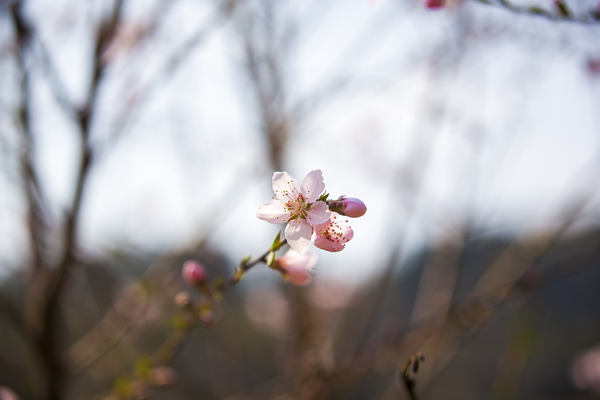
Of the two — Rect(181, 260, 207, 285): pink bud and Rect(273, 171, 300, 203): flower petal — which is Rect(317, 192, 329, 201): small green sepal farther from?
Rect(181, 260, 207, 285): pink bud

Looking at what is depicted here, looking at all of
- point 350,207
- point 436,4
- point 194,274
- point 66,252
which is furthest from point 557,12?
point 66,252

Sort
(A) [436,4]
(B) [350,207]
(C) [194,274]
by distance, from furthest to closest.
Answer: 1. (A) [436,4]
2. (C) [194,274]
3. (B) [350,207]

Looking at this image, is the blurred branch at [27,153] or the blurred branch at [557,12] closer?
the blurred branch at [557,12]

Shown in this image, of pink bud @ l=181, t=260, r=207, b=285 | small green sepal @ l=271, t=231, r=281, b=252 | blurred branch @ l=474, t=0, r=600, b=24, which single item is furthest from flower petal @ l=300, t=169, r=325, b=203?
blurred branch @ l=474, t=0, r=600, b=24

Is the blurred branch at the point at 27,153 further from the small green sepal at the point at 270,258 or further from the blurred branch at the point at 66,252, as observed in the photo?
the small green sepal at the point at 270,258

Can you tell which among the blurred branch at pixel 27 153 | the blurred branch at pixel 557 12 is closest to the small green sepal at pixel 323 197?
the blurred branch at pixel 557 12

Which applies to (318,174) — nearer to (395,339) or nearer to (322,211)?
(322,211)

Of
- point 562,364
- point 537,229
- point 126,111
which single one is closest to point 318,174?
point 126,111

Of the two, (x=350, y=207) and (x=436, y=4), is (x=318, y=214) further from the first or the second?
(x=436, y=4)
